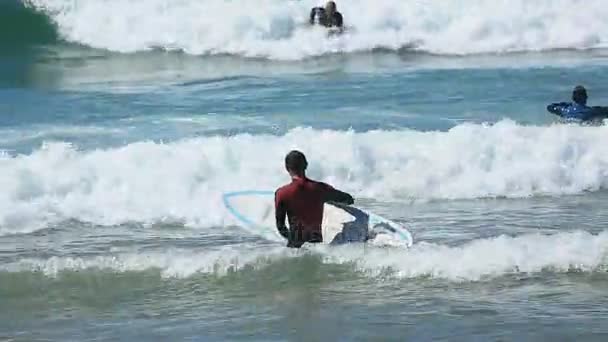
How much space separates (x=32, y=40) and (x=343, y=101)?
8.89 m

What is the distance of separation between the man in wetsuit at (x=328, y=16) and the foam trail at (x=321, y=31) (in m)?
0.23

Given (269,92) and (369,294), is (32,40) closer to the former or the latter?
(269,92)

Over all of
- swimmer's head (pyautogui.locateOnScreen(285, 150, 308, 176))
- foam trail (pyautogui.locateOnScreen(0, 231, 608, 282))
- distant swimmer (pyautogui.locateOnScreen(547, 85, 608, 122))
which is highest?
distant swimmer (pyautogui.locateOnScreen(547, 85, 608, 122))

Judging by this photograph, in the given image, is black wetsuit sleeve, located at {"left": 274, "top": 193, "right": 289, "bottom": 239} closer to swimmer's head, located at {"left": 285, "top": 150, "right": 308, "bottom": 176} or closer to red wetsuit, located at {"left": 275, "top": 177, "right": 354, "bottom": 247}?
red wetsuit, located at {"left": 275, "top": 177, "right": 354, "bottom": 247}

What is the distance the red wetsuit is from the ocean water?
5.4 inches

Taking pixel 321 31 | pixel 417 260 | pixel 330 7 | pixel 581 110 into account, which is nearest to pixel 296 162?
pixel 417 260

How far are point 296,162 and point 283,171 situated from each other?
13.3 feet

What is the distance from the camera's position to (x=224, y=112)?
15742 mm

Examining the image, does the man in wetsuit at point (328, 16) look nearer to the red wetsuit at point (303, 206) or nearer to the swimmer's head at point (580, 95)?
the swimmer's head at point (580, 95)

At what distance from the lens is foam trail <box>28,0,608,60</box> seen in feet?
71.8

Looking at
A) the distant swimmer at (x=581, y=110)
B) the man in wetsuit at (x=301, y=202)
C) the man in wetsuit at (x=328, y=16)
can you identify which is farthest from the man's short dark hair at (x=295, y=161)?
the man in wetsuit at (x=328, y=16)

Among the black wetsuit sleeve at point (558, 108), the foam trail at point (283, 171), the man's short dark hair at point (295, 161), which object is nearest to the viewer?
the man's short dark hair at point (295, 161)

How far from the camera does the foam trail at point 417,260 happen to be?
852 centimetres

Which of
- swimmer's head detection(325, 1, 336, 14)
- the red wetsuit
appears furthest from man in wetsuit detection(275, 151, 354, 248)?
swimmer's head detection(325, 1, 336, 14)
